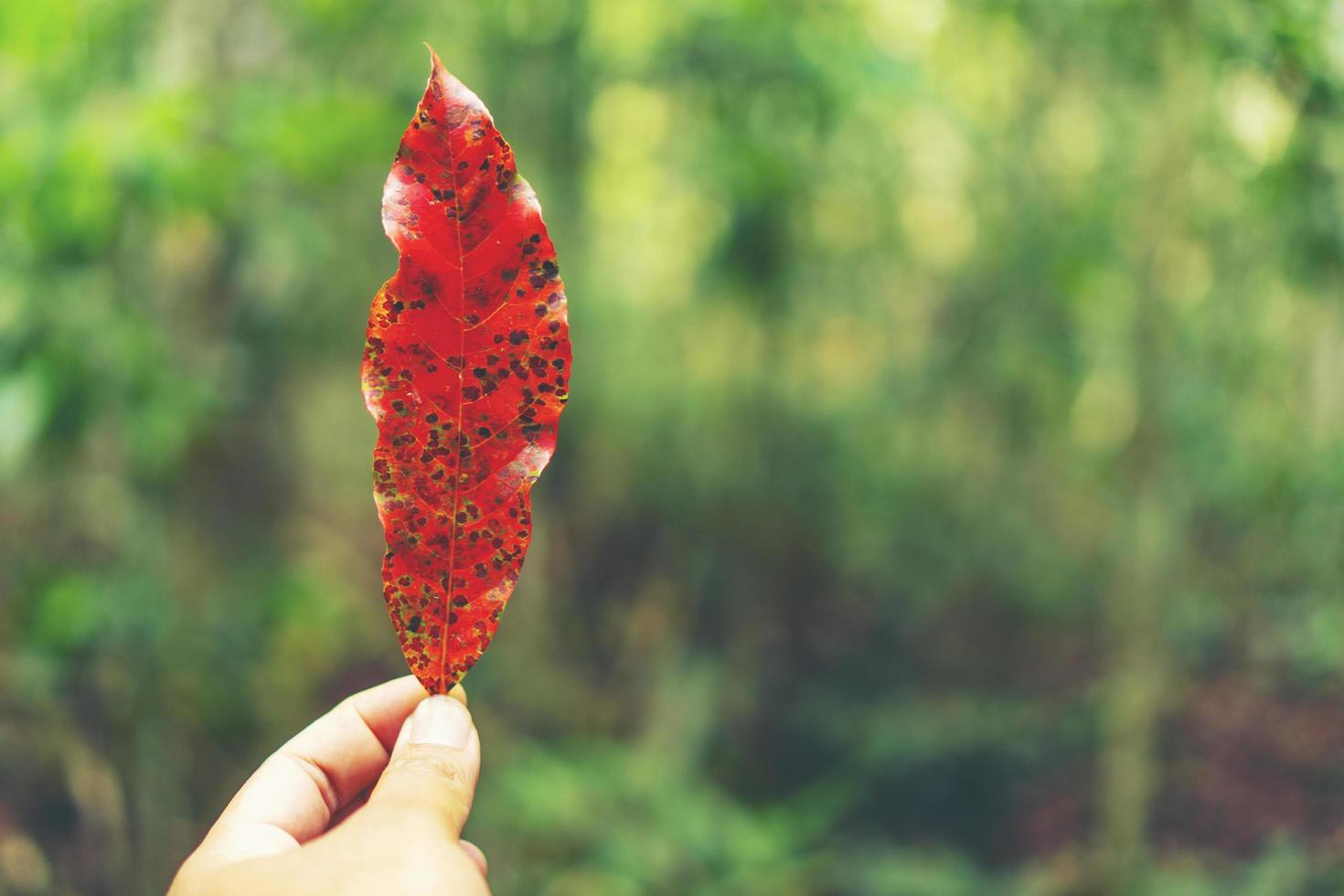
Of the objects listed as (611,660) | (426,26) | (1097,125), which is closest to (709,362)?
(611,660)

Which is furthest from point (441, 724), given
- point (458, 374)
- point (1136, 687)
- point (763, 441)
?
point (763, 441)

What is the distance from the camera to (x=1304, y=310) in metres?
5.46

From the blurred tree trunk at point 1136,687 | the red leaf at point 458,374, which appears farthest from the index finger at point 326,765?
the blurred tree trunk at point 1136,687

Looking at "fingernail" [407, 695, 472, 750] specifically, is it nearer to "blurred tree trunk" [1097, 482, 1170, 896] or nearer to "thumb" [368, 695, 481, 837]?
"thumb" [368, 695, 481, 837]

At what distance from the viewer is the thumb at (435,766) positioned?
2.72ft

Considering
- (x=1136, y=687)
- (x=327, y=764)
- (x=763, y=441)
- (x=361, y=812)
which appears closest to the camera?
(x=361, y=812)

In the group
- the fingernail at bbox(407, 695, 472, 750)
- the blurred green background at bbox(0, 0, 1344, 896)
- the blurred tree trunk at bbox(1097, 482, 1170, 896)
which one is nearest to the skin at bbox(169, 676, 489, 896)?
the fingernail at bbox(407, 695, 472, 750)

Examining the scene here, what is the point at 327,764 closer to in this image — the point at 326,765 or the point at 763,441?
the point at 326,765

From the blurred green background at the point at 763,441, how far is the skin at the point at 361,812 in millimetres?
1264

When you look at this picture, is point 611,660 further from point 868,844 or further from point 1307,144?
point 1307,144

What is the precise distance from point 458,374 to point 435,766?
362 millimetres

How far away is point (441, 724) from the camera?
2.96 feet

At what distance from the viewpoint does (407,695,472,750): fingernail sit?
2.93 feet

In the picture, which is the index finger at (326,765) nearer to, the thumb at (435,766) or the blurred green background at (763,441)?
the thumb at (435,766)
